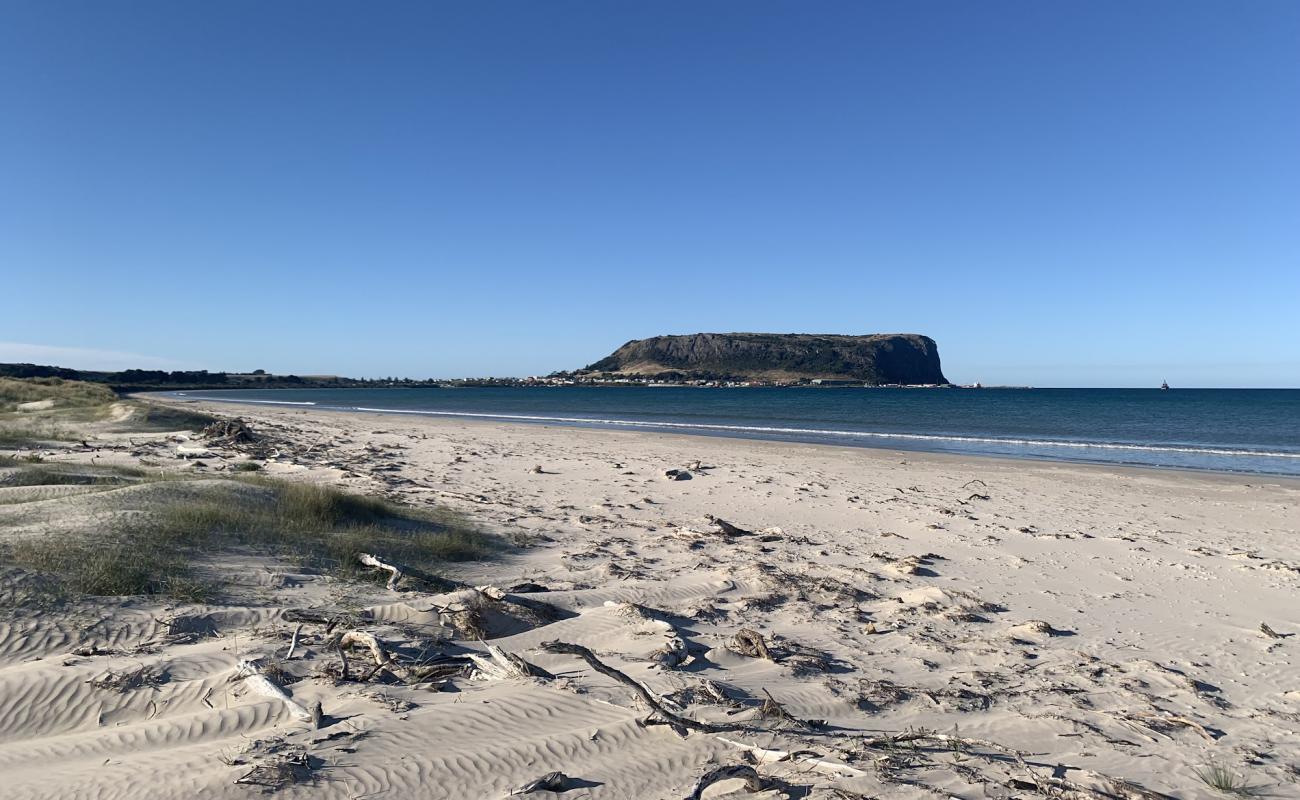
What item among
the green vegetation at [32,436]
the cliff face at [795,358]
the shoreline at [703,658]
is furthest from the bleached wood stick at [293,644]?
the cliff face at [795,358]

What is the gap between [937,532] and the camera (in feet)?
38.7

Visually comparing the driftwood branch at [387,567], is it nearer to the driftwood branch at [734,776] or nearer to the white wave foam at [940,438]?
the driftwood branch at [734,776]

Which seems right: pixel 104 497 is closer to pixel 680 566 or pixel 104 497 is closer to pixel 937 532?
pixel 680 566

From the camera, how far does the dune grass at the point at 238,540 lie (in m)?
6.22

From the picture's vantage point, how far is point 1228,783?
420 centimetres

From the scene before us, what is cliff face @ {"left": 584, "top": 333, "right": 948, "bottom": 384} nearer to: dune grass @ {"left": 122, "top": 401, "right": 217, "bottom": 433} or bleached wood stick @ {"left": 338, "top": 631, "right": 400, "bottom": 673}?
dune grass @ {"left": 122, "top": 401, "right": 217, "bottom": 433}

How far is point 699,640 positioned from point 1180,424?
4966 centimetres

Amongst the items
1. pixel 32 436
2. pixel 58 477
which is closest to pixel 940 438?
pixel 58 477

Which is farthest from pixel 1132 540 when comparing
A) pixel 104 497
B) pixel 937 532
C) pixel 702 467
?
pixel 104 497

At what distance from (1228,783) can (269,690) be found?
5499 mm

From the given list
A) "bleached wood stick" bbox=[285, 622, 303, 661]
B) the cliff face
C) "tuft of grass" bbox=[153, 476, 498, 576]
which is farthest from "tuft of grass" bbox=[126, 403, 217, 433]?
the cliff face

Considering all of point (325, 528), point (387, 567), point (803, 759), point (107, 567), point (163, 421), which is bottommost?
point (803, 759)

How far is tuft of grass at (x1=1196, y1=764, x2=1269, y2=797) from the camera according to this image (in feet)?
13.6

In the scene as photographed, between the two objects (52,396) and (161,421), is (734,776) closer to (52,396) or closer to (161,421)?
(161,421)
